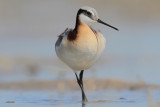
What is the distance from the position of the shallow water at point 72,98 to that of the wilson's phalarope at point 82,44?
353 millimetres

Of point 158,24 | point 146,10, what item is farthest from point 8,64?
point 146,10

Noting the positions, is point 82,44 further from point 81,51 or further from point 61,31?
point 61,31

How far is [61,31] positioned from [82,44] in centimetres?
749

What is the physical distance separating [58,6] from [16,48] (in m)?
5.04

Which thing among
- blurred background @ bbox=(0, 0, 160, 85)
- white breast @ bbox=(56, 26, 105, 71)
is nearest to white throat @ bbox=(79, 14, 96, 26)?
white breast @ bbox=(56, 26, 105, 71)

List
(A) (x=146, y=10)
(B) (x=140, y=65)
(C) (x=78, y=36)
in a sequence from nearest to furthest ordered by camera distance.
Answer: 1. (C) (x=78, y=36)
2. (B) (x=140, y=65)
3. (A) (x=146, y=10)

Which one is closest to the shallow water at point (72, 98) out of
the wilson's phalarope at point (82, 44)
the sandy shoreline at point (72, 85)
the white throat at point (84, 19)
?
the sandy shoreline at point (72, 85)

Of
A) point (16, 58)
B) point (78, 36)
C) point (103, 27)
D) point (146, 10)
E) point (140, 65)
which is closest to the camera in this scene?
point (78, 36)

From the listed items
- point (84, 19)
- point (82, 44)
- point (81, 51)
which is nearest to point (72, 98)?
point (81, 51)

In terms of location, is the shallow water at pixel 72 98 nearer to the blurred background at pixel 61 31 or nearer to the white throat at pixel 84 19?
the blurred background at pixel 61 31

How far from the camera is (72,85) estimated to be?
502 inches

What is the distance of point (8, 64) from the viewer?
14.4 metres

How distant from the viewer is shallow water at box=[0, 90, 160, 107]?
10320 millimetres

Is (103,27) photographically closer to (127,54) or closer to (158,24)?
(158,24)
